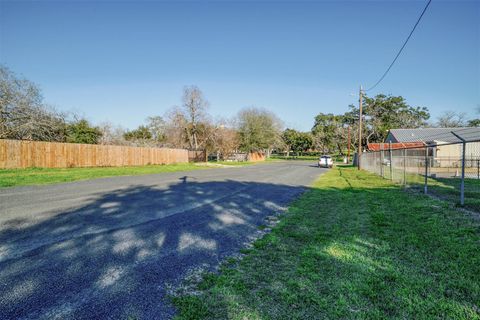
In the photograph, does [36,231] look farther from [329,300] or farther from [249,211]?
[329,300]

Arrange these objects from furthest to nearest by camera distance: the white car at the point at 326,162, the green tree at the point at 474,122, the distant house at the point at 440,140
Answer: the green tree at the point at 474,122 < the white car at the point at 326,162 < the distant house at the point at 440,140

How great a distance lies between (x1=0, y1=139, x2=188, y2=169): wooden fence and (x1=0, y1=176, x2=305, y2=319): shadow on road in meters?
15.3

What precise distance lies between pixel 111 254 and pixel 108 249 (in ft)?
0.86

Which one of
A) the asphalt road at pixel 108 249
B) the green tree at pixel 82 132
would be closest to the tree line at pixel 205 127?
the green tree at pixel 82 132

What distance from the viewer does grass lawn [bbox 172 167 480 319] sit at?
104 inches

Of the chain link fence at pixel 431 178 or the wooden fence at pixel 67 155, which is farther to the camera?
the wooden fence at pixel 67 155

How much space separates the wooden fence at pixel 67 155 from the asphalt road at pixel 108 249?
1277 centimetres

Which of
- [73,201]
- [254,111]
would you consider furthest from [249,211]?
[254,111]

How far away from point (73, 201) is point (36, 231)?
3.32 m

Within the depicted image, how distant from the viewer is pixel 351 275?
3389 millimetres

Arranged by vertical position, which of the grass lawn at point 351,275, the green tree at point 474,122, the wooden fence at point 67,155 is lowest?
the grass lawn at point 351,275

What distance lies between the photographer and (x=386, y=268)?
3.61m

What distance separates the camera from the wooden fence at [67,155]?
18.6 metres

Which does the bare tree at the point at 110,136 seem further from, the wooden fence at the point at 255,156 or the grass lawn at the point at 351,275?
the grass lawn at the point at 351,275
